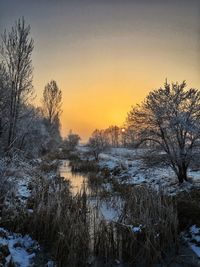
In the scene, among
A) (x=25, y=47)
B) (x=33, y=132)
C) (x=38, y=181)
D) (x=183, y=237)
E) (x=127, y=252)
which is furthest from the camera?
(x=33, y=132)

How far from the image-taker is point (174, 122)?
433 inches

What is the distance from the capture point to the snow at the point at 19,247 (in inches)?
212

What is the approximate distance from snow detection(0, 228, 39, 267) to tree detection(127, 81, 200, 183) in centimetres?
684

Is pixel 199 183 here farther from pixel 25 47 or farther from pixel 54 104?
pixel 54 104

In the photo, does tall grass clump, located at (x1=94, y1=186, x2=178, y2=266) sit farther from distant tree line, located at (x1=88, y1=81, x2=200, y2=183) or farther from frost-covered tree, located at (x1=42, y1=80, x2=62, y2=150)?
frost-covered tree, located at (x1=42, y1=80, x2=62, y2=150)

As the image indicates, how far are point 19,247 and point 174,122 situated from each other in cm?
761

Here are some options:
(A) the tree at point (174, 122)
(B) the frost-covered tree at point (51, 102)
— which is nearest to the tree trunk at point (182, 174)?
(A) the tree at point (174, 122)

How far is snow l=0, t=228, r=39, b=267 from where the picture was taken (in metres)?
5.37

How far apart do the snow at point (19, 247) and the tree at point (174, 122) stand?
22.4 feet

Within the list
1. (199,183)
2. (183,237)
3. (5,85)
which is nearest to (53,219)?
(183,237)

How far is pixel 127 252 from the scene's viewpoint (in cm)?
586

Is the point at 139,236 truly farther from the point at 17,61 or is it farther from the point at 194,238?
the point at 17,61

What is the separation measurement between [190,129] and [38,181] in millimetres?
6180

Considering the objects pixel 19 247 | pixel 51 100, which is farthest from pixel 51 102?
pixel 19 247
